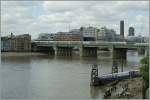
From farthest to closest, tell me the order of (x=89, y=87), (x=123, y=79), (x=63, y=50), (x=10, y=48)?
(x=10, y=48), (x=63, y=50), (x=123, y=79), (x=89, y=87)

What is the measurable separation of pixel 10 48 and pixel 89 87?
36.4 meters

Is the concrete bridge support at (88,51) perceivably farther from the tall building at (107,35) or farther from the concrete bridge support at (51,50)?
the tall building at (107,35)

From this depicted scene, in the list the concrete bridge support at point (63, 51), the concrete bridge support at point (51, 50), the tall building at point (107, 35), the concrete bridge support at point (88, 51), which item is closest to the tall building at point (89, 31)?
the tall building at point (107, 35)

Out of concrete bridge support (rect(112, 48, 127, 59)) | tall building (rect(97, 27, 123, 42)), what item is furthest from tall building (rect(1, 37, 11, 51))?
tall building (rect(97, 27, 123, 42))

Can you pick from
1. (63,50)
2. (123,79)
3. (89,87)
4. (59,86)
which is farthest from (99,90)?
(63,50)

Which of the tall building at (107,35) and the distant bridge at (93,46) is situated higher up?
the tall building at (107,35)

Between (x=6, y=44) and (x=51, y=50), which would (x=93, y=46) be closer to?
(x=51, y=50)

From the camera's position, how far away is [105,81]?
14.9 meters

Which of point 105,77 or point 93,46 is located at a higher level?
point 93,46

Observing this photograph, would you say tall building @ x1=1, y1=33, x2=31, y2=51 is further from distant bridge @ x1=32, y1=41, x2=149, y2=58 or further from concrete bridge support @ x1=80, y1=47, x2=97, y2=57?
concrete bridge support @ x1=80, y1=47, x2=97, y2=57

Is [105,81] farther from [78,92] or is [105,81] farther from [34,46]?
[34,46]

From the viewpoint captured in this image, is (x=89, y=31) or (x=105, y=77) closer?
(x=105, y=77)

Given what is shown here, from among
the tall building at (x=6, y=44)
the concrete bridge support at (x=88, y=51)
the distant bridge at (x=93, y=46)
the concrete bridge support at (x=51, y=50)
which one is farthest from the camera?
the concrete bridge support at (x=51, y=50)

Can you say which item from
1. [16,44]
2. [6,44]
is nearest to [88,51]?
[16,44]
